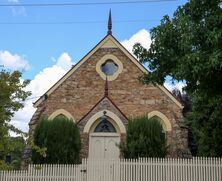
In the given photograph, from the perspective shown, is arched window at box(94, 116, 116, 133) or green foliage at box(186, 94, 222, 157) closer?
green foliage at box(186, 94, 222, 157)

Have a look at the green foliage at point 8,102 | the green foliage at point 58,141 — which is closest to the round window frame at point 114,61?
the green foliage at point 58,141

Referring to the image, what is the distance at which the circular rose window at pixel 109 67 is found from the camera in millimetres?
28578

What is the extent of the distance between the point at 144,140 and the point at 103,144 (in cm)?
443

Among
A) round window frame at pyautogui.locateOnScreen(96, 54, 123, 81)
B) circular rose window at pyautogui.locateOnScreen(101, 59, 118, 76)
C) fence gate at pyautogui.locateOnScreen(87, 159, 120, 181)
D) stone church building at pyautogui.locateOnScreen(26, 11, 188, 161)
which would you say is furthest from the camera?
circular rose window at pyautogui.locateOnScreen(101, 59, 118, 76)

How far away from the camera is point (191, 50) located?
13961 mm

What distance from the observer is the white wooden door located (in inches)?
1045

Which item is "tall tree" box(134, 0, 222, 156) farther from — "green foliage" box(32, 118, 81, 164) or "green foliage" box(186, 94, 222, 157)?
"green foliage" box(32, 118, 81, 164)

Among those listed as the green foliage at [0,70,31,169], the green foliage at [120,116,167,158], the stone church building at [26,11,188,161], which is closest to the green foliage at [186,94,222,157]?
the green foliage at [120,116,167,158]

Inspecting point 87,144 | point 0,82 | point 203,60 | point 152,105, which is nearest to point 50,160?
point 87,144

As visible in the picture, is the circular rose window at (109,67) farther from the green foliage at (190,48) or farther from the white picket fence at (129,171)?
the green foliage at (190,48)

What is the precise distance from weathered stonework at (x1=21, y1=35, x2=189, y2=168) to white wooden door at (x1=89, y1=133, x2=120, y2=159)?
64.6 inches

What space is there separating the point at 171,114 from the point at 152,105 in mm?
1280

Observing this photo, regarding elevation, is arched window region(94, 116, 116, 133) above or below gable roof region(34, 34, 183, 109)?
below

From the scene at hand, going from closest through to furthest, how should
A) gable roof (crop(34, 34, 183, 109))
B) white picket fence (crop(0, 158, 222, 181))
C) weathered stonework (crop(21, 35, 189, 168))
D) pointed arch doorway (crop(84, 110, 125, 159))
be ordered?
white picket fence (crop(0, 158, 222, 181)) < pointed arch doorway (crop(84, 110, 125, 159)) < weathered stonework (crop(21, 35, 189, 168)) < gable roof (crop(34, 34, 183, 109))
